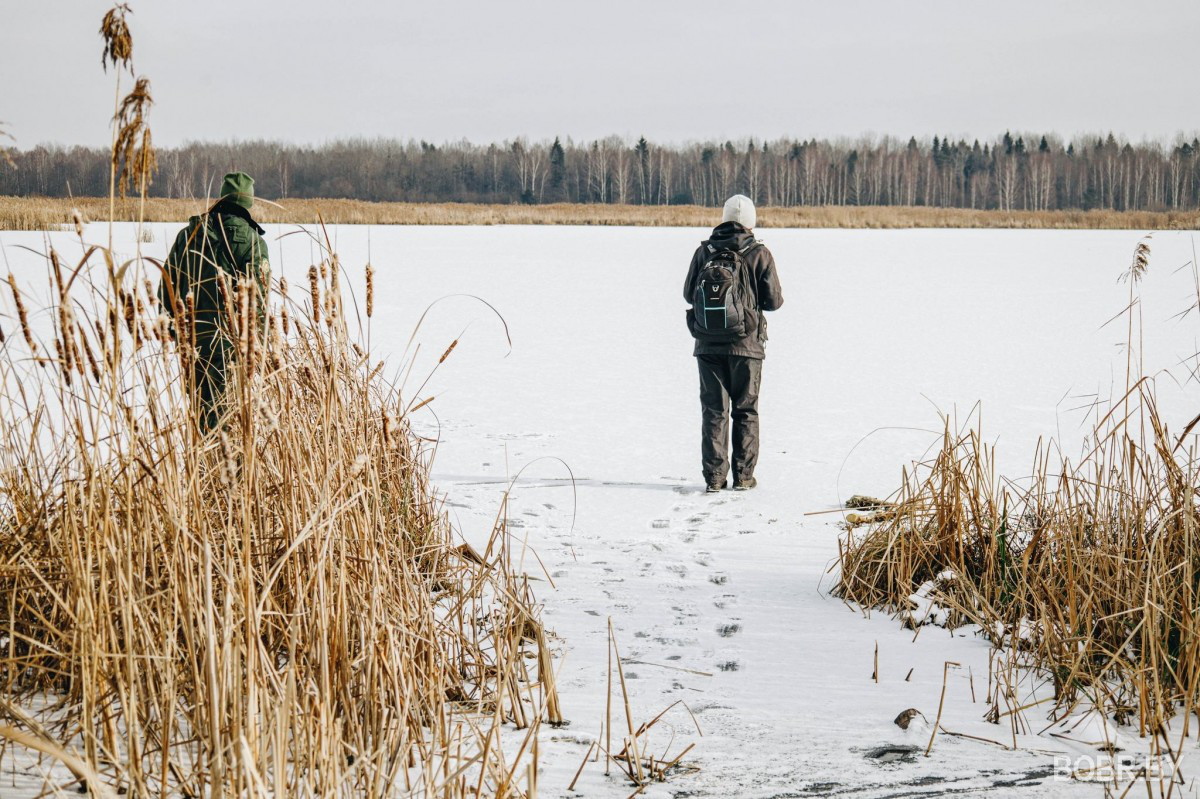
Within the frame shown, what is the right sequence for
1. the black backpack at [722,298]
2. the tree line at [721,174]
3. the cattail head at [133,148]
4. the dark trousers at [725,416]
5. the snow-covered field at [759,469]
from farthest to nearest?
the tree line at [721,174], the dark trousers at [725,416], the black backpack at [722,298], the snow-covered field at [759,469], the cattail head at [133,148]

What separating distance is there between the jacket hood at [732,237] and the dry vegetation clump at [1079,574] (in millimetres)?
2015

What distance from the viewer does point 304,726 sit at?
1838 millimetres

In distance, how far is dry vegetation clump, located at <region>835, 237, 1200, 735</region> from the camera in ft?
8.08

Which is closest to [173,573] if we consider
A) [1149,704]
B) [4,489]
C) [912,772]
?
[4,489]

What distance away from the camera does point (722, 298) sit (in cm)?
511

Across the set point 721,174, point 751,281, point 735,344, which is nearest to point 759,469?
point 735,344

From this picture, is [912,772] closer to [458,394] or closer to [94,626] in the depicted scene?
[94,626]

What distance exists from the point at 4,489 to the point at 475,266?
15535mm

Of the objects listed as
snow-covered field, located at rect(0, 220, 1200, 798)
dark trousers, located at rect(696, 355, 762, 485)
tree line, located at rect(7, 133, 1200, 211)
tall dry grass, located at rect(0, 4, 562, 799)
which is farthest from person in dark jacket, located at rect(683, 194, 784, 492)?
tree line, located at rect(7, 133, 1200, 211)

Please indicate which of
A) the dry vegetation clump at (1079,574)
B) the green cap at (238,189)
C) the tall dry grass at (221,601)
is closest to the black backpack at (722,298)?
the dry vegetation clump at (1079,574)

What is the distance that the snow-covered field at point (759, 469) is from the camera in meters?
2.37

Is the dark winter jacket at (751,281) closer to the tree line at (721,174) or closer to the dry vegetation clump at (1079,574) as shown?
the dry vegetation clump at (1079,574)

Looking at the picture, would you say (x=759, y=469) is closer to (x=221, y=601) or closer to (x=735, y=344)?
(x=735, y=344)

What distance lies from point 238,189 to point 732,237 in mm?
2605
